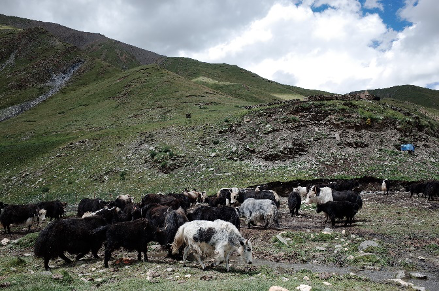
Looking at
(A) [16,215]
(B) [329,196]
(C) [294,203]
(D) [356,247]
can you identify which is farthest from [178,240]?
(B) [329,196]

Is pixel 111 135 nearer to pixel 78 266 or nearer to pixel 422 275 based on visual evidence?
pixel 78 266

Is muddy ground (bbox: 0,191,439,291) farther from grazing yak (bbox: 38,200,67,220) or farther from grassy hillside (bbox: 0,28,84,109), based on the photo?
grassy hillside (bbox: 0,28,84,109)

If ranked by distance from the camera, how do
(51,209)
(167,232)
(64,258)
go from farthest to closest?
1. (51,209)
2. (167,232)
3. (64,258)

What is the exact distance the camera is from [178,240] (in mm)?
11055

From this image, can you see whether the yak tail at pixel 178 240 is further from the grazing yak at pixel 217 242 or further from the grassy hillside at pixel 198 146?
the grassy hillside at pixel 198 146

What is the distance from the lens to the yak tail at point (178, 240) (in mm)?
10938

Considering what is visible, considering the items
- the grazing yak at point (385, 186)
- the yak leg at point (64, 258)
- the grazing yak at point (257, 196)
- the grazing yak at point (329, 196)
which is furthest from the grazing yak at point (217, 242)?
the grazing yak at point (385, 186)

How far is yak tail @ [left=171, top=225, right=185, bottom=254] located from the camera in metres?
10.9

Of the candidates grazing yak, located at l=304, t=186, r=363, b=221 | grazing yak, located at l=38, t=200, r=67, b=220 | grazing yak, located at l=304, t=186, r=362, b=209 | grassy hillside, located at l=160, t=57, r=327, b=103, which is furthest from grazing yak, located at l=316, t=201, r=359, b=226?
grassy hillside, located at l=160, t=57, r=327, b=103

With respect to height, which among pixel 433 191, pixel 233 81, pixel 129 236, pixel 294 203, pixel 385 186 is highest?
pixel 233 81

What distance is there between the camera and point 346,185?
2483 centimetres

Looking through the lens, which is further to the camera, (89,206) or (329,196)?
(89,206)

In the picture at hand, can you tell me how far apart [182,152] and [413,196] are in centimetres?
2638

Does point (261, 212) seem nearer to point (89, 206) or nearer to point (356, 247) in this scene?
point (356, 247)
